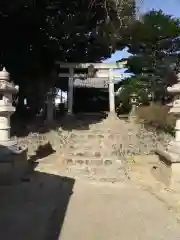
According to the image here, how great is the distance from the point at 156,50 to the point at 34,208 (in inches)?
602

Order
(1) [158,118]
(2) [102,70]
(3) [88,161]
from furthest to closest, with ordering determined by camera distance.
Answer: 1. (2) [102,70]
2. (1) [158,118]
3. (3) [88,161]

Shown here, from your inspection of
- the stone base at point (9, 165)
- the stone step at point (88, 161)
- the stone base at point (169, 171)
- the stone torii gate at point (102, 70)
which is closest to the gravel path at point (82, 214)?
the stone base at point (9, 165)

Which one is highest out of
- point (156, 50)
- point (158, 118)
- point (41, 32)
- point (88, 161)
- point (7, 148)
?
point (41, 32)

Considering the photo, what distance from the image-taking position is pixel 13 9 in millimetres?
13383

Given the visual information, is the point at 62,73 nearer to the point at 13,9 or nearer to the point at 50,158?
the point at 13,9

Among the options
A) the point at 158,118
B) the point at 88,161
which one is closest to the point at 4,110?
the point at 88,161

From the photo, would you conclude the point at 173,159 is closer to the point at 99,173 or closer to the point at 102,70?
the point at 99,173

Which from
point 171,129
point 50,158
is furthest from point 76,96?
point 50,158

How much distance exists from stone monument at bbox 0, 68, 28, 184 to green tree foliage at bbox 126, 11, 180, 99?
451 inches

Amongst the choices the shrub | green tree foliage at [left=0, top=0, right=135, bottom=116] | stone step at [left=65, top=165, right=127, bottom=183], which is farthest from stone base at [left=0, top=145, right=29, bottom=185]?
the shrub

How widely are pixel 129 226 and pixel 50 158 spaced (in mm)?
6981

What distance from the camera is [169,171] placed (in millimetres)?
8211

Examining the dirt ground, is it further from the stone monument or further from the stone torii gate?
the stone torii gate

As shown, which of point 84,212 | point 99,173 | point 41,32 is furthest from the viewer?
point 41,32
